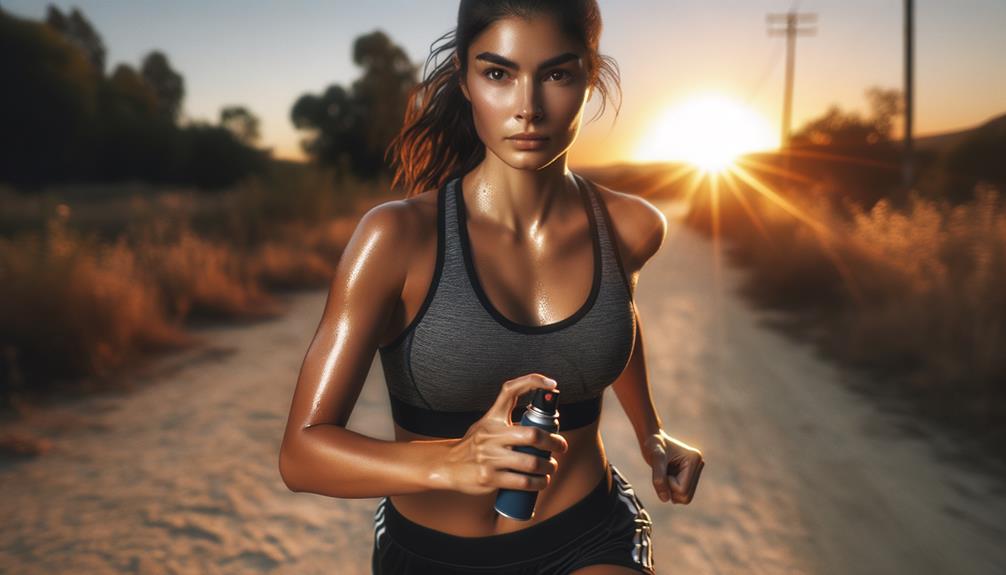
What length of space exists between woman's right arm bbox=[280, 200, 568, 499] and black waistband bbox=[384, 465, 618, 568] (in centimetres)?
33

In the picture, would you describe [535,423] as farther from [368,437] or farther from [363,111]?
[363,111]

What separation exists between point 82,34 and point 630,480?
52126mm

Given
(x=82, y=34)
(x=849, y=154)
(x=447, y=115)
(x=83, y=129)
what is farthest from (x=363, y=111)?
(x=447, y=115)

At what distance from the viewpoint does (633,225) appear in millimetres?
1665

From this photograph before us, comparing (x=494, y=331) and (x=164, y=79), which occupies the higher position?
(x=164, y=79)

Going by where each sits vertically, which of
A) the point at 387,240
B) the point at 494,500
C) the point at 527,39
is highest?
the point at 527,39

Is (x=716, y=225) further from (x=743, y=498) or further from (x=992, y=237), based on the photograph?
(x=743, y=498)

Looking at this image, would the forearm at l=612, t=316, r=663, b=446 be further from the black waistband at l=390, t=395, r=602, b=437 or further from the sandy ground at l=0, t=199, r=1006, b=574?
the sandy ground at l=0, t=199, r=1006, b=574

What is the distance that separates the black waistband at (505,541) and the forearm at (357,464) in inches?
14.1

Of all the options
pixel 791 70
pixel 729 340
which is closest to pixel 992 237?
pixel 729 340

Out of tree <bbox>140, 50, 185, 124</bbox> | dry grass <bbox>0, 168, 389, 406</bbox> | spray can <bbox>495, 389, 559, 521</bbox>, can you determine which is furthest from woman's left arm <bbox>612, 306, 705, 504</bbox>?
tree <bbox>140, 50, 185, 124</bbox>

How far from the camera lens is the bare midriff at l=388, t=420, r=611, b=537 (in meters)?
1.43

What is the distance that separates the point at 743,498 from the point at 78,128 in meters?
33.1

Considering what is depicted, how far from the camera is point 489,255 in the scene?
1.44 meters
